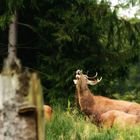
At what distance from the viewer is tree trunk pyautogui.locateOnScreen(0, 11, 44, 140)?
3.10 m

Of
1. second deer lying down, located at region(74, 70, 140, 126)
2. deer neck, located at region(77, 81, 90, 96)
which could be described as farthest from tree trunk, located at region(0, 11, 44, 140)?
deer neck, located at region(77, 81, 90, 96)

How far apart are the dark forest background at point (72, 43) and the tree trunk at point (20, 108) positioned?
1253 centimetres

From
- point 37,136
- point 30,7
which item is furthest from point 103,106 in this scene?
point 37,136

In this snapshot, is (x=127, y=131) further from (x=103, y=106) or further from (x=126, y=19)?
(x=126, y=19)

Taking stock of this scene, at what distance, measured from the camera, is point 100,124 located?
39.0ft

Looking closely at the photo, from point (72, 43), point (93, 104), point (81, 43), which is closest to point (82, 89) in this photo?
point (93, 104)

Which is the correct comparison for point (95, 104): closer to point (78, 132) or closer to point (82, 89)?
point (82, 89)

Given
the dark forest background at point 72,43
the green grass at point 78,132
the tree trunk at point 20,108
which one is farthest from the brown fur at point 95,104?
the tree trunk at point 20,108

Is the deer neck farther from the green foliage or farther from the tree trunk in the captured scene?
the tree trunk

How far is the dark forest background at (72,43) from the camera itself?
16.3 metres

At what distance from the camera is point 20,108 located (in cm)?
309

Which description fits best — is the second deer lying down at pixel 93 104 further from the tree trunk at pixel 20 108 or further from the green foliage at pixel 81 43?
the tree trunk at pixel 20 108

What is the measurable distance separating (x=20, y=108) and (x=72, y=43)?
13704 millimetres

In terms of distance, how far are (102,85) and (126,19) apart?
1738 millimetres
